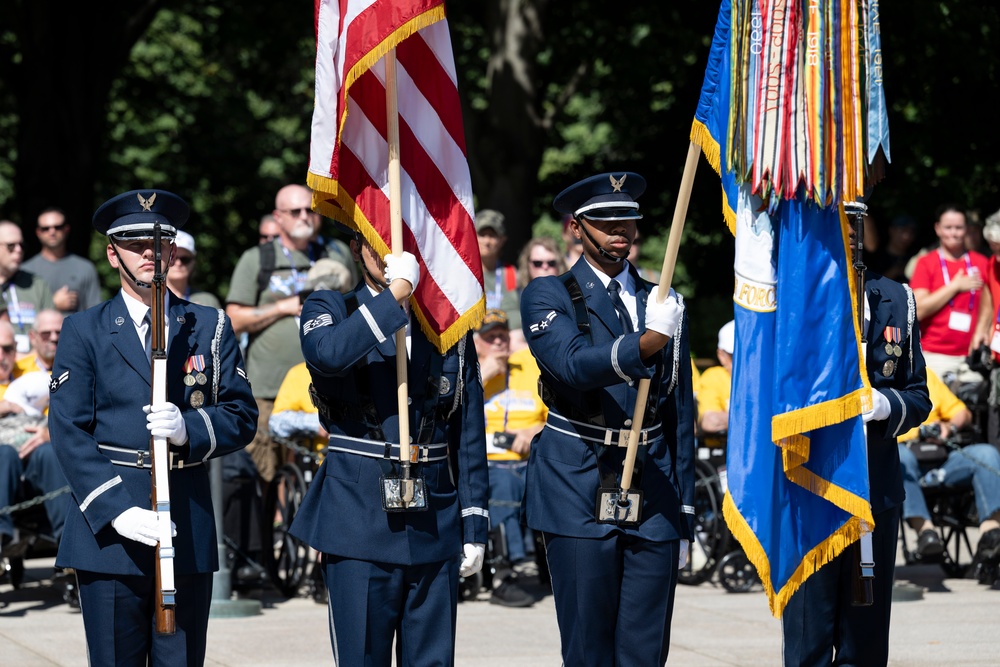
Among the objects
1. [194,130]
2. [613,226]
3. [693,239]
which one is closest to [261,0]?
[194,130]

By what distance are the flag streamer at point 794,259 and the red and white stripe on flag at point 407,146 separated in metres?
0.97

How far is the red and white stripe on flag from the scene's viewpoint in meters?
6.04

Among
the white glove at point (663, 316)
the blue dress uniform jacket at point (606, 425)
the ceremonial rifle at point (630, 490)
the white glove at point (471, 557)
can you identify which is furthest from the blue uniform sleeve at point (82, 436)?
the white glove at point (663, 316)

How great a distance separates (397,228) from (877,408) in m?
1.88

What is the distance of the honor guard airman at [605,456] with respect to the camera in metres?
5.85

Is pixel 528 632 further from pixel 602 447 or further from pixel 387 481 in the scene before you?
pixel 387 481

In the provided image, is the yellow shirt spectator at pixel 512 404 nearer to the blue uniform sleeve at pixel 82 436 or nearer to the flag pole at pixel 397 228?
the flag pole at pixel 397 228

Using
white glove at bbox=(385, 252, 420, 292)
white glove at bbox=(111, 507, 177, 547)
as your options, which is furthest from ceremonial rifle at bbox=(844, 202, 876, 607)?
white glove at bbox=(111, 507, 177, 547)

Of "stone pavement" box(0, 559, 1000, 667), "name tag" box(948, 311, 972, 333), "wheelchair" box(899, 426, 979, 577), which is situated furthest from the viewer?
"name tag" box(948, 311, 972, 333)

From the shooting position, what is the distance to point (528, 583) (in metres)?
10.9

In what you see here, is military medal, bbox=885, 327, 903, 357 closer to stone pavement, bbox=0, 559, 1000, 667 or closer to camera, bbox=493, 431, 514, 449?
stone pavement, bbox=0, 559, 1000, 667

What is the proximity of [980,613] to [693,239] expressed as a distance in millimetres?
7835

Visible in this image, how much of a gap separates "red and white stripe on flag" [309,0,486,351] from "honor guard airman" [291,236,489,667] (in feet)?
0.73

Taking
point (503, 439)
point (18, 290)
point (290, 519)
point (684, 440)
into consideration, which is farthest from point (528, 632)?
point (18, 290)
